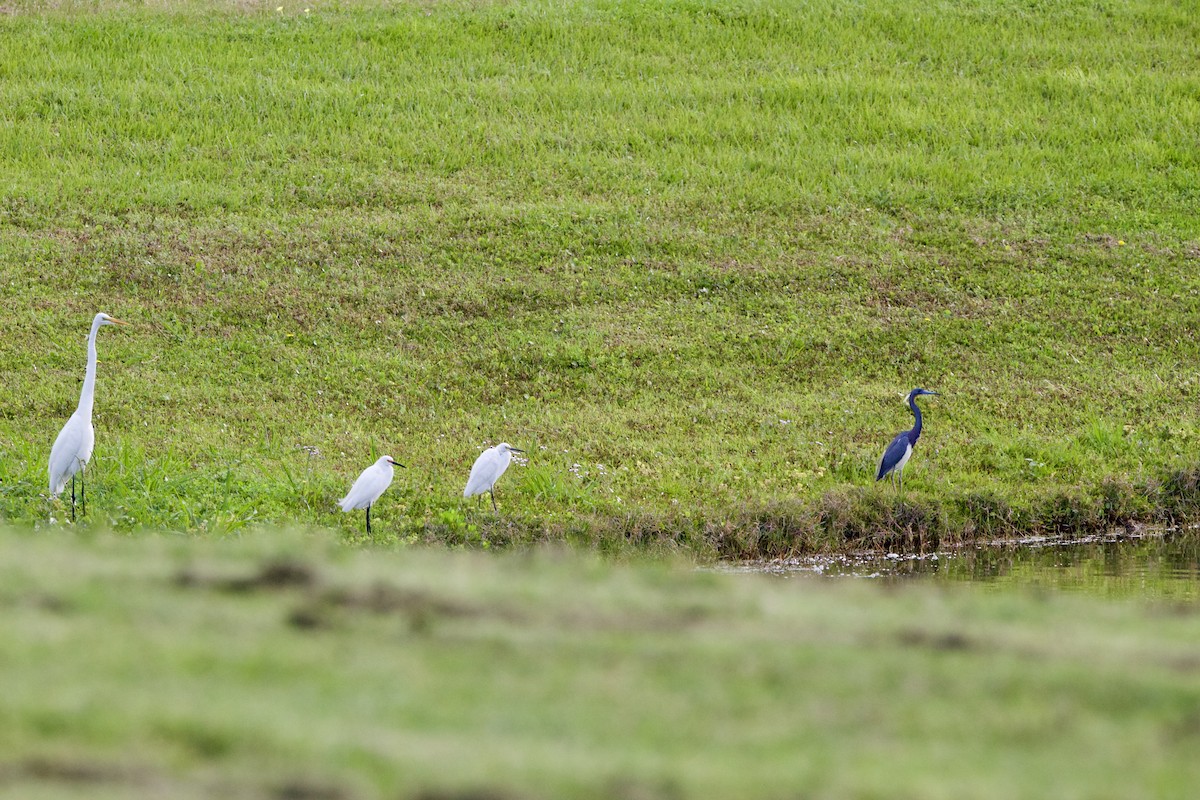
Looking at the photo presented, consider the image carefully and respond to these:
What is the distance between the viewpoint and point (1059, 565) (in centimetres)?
1650

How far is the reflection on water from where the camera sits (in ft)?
49.6

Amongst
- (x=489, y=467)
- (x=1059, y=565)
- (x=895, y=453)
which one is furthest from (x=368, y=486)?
(x=1059, y=565)

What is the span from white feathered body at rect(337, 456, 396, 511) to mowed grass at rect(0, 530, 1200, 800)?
A: 6032mm

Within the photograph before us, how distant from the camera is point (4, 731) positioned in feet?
19.5

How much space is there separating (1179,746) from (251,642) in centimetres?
435

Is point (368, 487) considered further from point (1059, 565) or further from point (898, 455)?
point (1059, 565)

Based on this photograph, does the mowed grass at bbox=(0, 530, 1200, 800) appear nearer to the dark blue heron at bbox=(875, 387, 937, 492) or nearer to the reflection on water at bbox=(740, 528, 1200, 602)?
the reflection on water at bbox=(740, 528, 1200, 602)

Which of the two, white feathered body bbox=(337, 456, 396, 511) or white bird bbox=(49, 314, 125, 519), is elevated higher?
white bird bbox=(49, 314, 125, 519)

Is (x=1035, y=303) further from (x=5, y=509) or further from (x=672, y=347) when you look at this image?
(x=5, y=509)

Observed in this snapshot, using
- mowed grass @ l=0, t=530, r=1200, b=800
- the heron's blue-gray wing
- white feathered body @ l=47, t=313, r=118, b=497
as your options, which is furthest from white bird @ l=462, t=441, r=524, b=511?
mowed grass @ l=0, t=530, r=1200, b=800

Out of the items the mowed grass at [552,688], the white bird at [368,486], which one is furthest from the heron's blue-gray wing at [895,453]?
the mowed grass at [552,688]

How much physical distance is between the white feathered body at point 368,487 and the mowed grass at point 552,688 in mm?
6032

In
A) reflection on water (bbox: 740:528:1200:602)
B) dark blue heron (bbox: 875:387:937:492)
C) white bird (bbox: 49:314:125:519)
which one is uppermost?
white bird (bbox: 49:314:125:519)

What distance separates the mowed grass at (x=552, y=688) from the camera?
5.79 meters
